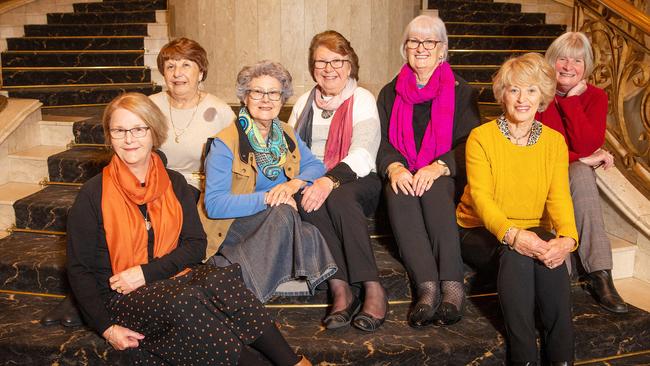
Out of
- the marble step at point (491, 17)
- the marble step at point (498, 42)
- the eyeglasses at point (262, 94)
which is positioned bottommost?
the eyeglasses at point (262, 94)

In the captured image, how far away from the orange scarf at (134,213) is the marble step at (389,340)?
412 millimetres

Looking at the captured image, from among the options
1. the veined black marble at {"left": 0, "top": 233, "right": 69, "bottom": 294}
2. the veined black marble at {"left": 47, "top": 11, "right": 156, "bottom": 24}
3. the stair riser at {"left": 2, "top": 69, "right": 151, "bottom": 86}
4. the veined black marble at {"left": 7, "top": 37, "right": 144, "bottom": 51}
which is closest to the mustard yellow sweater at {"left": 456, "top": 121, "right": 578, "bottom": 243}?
the veined black marble at {"left": 0, "top": 233, "right": 69, "bottom": 294}

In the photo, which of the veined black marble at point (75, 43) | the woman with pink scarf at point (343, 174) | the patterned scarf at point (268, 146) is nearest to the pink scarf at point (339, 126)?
the woman with pink scarf at point (343, 174)

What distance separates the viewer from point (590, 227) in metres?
3.19

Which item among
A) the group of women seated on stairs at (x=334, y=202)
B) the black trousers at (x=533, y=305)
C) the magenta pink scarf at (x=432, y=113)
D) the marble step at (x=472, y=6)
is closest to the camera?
the group of women seated on stairs at (x=334, y=202)

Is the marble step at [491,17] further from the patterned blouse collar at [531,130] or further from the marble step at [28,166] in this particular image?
the marble step at [28,166]

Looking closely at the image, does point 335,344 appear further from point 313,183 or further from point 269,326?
point 313,183

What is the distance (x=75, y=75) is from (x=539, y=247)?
13.9 feet

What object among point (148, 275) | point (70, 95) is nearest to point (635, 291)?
point (148, 275)

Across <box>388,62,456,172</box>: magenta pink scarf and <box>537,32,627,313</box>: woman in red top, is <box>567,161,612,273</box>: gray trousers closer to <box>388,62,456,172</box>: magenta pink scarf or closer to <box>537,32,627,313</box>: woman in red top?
<box>537,32,627,313</box>: woman in red top

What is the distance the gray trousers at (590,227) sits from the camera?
3172 millimetres

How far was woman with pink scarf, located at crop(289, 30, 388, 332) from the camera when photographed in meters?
2.90

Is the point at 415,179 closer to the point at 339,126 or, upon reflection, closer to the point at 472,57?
the point at 339,126

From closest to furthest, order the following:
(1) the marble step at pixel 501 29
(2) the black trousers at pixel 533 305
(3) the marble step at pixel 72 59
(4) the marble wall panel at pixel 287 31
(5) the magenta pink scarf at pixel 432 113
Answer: (2) the black trousers at pixel 533 305 < (5) the magenta pink scarf at pixel 432 113 < (4) the marble wall panel at pixel 287 31 < (3) the marble step at pixel 72 59 < (1) the marble step at pixel 501 29
